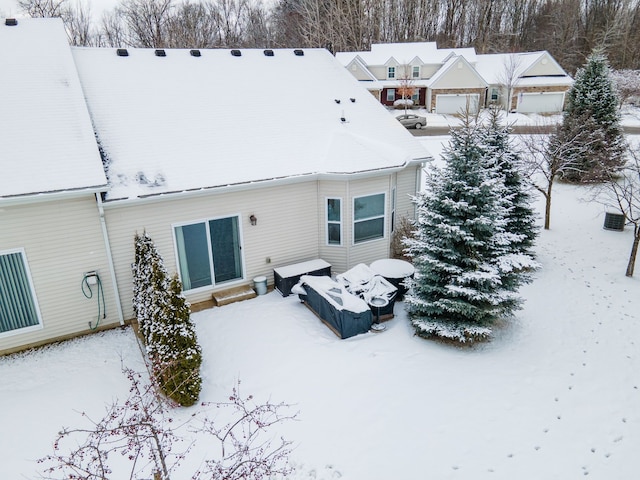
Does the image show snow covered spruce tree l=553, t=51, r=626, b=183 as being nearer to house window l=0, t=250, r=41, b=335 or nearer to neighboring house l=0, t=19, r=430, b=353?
neighboring house l=0, t=19, r=430, b=353

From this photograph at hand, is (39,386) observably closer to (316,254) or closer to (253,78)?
(316,254)

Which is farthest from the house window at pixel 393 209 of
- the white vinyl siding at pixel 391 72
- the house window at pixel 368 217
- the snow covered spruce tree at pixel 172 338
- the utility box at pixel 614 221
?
the white vinyl siding at pixel 391 72

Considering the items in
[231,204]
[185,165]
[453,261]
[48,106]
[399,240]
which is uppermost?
[48,106]

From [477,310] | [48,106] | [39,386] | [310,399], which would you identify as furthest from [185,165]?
[477,310]

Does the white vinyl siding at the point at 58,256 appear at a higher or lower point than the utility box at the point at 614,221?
higher

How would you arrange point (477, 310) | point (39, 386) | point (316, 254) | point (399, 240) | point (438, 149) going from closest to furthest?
point (39, 386)
point (477, 310)
point (316, 254)
point (399, 240)
point (438, 149)

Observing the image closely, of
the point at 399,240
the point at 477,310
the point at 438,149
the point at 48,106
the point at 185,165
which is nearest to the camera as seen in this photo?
the point at 477,310

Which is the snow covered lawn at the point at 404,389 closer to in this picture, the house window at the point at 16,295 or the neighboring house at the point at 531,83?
the house window at the point at 16,295
